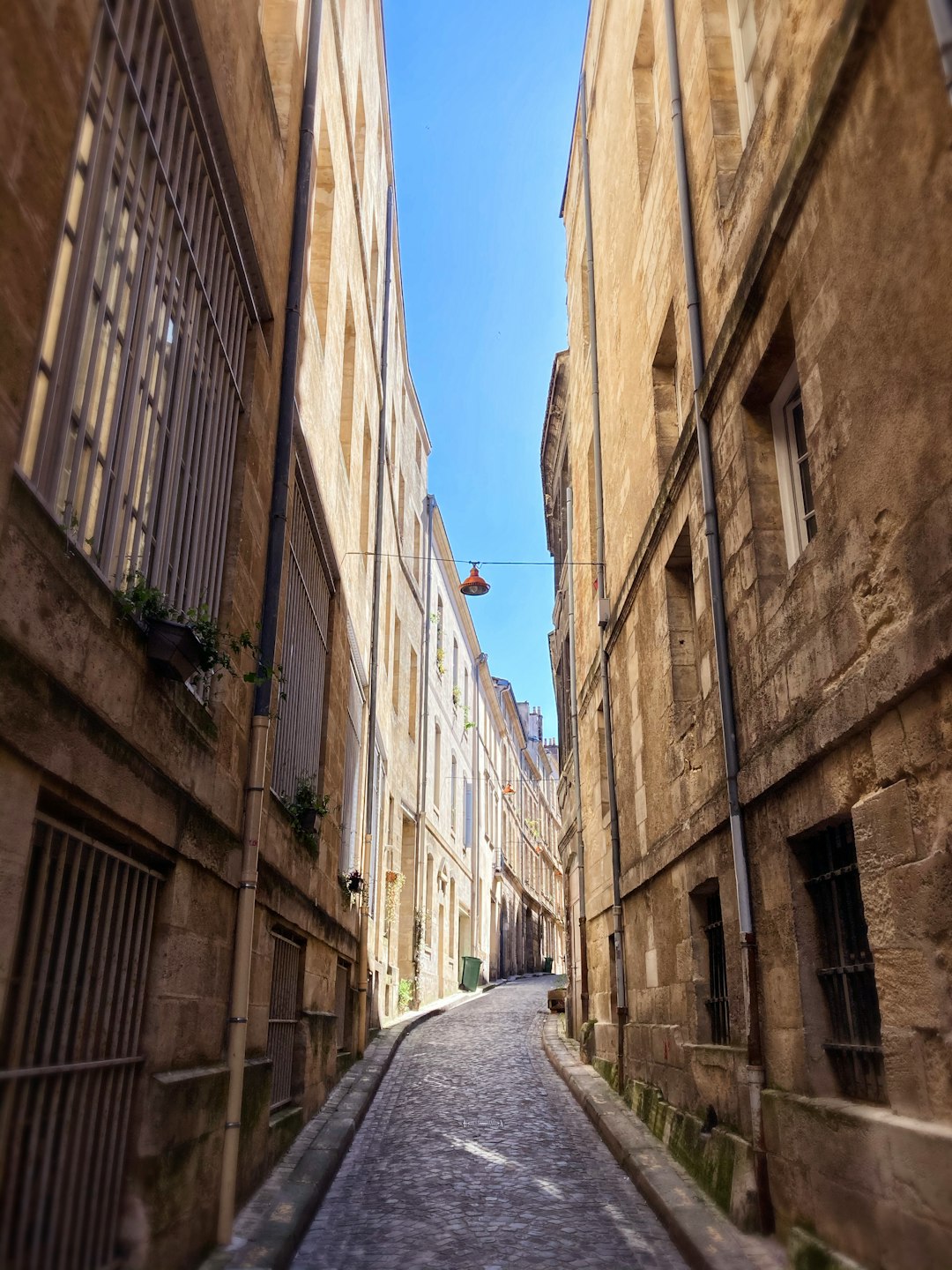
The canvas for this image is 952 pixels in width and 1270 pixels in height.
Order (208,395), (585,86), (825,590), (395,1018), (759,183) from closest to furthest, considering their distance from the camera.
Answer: (825,590), (208,395), (759,183), (585,86), (395,1018)

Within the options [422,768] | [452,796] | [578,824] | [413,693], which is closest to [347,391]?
[578,824]

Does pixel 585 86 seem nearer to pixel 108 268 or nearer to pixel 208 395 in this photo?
pixel 208 395

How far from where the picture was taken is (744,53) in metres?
6.92

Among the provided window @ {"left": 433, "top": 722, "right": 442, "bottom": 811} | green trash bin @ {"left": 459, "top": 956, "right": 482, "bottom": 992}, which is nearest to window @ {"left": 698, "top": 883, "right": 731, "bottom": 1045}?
window @ {"left": 433, "top": 722, "right": 442, "bottom": 811}

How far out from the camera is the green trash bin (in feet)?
83.6

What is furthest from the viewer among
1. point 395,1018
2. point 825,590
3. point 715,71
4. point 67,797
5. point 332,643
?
point 395,1018

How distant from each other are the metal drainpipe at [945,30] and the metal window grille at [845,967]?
2.81 meters

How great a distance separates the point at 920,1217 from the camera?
3365mm

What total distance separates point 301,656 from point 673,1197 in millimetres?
4490

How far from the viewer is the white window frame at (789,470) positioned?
5539 mm

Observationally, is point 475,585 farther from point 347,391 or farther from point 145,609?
point 145,609

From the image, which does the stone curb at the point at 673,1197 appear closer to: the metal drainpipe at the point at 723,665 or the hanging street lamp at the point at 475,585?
the metal drainpipe at the point at 723,665

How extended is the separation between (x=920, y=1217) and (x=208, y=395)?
455 centimetres

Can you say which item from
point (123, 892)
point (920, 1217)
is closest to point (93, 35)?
point (123, 892)
